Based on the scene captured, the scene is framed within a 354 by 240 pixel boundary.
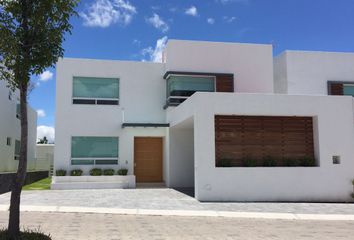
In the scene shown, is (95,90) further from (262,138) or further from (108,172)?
(262,138)

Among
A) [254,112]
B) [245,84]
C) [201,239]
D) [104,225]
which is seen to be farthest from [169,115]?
[201,239]

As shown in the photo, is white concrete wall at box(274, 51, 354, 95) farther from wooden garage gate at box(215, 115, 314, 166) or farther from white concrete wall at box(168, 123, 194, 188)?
wooden garage gate at box(215, 115, 314, 166)

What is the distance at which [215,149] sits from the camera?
14992mm

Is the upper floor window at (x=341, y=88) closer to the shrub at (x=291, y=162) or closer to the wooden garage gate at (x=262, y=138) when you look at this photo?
the wooden garage gate at (x=262, y=138)

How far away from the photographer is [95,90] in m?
20.6

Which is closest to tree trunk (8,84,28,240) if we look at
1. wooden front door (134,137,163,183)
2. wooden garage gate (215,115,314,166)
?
wooden garage gate (215,115,314,166)

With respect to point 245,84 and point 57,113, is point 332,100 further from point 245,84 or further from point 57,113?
point 57,113

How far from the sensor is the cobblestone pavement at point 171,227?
8.82 m

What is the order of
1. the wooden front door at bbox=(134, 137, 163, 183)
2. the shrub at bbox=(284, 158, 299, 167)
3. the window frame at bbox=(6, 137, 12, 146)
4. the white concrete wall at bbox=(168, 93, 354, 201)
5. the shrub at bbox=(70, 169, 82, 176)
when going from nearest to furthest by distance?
the white concrete wall at bbox=(168, 93, 354, 201), the shrub at bbox=(284, 158, 299, 167), the shrub at bbox=(70, 169, 82, 176), the wooden front door at bbox=(134, 137, 163, 183), the window frame at bbox=(6, 137, 12, 146)

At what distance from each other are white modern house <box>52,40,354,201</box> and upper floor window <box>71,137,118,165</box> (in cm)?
5

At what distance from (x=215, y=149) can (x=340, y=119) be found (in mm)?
5325

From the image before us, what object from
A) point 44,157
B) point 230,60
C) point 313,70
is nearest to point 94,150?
point 230,60

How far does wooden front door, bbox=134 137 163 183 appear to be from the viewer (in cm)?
2123

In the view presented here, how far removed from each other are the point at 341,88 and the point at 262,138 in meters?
9.76
